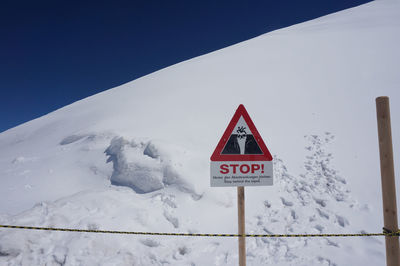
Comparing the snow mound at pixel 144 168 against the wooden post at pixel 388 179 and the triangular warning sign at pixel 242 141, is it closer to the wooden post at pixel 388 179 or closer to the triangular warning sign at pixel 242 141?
the triangular warning sign at pixel 242 141

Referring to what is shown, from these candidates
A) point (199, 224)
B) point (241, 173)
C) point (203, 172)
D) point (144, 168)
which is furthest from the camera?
point (144, 168)

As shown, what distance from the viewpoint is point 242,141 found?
2543mm

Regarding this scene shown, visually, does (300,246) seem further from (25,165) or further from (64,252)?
(25,165)

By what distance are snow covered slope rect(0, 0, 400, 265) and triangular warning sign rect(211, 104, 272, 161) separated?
2.14m

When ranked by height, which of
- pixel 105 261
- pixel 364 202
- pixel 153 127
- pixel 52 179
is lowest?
pixel 105 261

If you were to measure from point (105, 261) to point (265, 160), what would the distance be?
9.88 feet

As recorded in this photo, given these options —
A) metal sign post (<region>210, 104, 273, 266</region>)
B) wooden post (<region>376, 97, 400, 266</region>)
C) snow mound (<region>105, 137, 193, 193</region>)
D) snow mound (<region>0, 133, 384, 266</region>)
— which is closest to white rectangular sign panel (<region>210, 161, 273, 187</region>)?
metal sign post (<region>210, 104, 273, 266</region>)

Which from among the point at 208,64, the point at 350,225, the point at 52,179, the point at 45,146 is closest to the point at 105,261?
the point at 52,179

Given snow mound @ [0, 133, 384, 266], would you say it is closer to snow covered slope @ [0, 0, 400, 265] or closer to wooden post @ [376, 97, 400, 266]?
snow covered slope @ [0, 0, 400, 265]

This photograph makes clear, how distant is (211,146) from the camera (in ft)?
21.5

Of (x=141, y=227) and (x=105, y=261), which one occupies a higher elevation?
(x=141, y=227)

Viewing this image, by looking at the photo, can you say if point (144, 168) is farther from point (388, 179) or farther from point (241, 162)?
point (388, 179)

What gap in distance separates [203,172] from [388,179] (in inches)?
148

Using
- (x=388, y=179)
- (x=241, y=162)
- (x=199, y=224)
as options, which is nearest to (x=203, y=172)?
(x=199, y=224)
